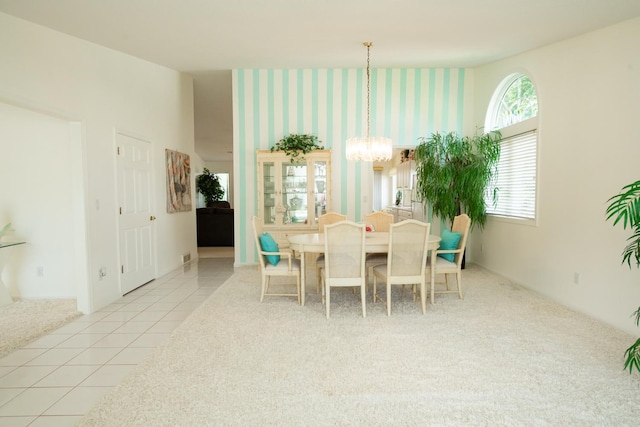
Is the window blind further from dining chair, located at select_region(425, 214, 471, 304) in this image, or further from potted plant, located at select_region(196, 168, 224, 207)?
potted plant, located at select_region(196, 168, 224, 207)

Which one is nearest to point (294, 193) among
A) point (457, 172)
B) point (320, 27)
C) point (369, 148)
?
point (369, 148)

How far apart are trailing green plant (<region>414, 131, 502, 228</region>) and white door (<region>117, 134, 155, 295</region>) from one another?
12.8 feet

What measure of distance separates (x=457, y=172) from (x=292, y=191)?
2446 millimetres

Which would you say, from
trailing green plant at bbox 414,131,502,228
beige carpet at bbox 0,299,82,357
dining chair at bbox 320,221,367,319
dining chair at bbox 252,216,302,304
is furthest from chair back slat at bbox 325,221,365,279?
beige carpet at bbox 0,299,82,357

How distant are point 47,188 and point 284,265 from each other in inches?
113

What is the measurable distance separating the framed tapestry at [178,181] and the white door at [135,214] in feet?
1.68

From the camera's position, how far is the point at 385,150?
14.4 ft

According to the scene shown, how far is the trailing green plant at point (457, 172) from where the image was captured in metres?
5.14

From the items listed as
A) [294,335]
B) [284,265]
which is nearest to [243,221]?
[284,265]

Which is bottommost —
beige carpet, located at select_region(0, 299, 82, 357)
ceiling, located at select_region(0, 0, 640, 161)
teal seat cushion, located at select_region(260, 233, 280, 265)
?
beige carpet, located at select_region(0, 299, 82, 357)

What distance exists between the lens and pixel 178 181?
19.7ft

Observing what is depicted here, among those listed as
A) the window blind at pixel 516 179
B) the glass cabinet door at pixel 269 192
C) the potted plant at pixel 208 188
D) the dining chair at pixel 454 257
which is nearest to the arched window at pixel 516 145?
the window blind at pixel 516 179

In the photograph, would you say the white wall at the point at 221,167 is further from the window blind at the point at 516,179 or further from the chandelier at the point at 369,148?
the window blind at the point at 516,179

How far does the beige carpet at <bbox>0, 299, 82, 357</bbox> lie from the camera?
10.4ft
